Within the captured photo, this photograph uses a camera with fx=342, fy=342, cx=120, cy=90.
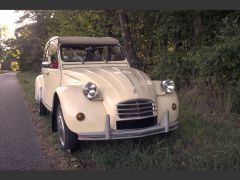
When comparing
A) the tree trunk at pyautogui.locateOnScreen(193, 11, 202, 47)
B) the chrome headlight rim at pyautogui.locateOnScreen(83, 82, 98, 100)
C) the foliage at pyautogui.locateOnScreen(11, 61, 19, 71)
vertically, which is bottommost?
the foliage at pyautogui.locateOnScreen(11, 61, 19, 71)

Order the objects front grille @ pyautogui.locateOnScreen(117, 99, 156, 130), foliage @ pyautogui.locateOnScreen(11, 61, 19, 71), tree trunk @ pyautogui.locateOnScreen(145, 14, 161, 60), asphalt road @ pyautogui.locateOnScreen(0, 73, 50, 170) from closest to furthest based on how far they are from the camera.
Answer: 1. asphalt road @ pyautogui.locateOnScreen(0, 73, 50, 170)
2. front grille @ pyautogui.locateOnScreen(117, 99, 156, 130)
3. tree trunk @ pyautogui.locateOnScreen(145, 14, 161, 60)
4. foliage @ pyautogui.locateOnScreen(11, 61, 19, 71)

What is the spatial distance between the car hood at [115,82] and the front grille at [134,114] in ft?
0.27

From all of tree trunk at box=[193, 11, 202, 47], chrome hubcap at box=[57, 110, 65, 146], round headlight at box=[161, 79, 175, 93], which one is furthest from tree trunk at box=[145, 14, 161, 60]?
chrome hubcap at box=[57, 110, 65, 146]

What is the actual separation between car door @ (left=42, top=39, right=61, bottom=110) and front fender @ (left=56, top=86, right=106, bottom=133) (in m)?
1.25

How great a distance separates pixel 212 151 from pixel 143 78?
5.42ft

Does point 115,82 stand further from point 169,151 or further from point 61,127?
point 169,151

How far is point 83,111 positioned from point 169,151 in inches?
59.3

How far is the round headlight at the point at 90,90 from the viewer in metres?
5.27

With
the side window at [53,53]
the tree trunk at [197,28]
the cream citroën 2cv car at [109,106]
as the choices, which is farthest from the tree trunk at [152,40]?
the cream citroën 2cv car at [109,106]

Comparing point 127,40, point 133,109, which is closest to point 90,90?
point 133,109

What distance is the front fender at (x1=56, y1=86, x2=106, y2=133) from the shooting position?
5133 mm

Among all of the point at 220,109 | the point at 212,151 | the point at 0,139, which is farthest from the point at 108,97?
the point at 220,109

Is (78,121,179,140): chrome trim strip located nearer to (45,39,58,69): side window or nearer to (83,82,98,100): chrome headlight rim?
(83,82,98,100): chrome headlight rim

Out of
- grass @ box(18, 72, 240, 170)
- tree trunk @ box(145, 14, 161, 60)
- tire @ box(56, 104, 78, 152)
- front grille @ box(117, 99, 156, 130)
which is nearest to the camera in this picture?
grass @ box(18, 72, 240, 170)
